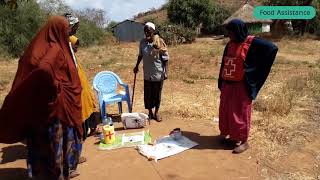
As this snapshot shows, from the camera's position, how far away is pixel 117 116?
6.78 metres

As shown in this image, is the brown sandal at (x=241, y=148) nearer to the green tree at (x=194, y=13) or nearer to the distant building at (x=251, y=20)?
the distant building at (x=251, y=20)

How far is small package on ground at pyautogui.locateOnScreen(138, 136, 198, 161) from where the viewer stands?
4846mm

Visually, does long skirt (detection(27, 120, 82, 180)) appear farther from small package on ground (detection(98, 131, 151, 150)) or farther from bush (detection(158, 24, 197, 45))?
bush (detection(158, 24, 197, 45))

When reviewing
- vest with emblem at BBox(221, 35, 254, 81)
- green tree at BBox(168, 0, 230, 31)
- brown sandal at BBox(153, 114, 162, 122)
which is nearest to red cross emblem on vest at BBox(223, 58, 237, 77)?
vest with emblem at BBox(221, 35, 254, 81)

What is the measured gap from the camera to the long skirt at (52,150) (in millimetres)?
3750

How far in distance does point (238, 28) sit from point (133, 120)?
2200 millimetres

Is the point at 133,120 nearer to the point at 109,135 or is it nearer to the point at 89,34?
the point at 109,135

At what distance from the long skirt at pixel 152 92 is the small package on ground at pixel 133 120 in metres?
0.34

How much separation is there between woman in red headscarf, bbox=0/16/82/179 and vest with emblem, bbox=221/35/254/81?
1.85m

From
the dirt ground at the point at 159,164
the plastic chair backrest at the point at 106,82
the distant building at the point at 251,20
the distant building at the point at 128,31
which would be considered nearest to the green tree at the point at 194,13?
the distant building at the point at 251,20

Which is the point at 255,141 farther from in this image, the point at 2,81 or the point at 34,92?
the point at 2,81

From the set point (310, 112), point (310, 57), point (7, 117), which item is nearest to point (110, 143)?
point (7, 117)

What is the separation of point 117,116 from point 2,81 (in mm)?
5530

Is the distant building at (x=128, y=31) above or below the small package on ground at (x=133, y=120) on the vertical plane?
above
